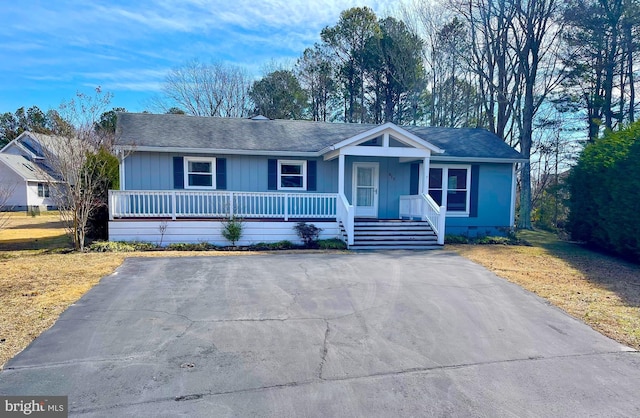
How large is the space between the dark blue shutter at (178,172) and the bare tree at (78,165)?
2188mm

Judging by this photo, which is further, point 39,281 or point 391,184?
point 391,184

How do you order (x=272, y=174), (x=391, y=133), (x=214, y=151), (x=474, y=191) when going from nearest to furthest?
(x=391, y=133) < (x=214, y=151) < (x=272, y=174) < (x=474, y=191)

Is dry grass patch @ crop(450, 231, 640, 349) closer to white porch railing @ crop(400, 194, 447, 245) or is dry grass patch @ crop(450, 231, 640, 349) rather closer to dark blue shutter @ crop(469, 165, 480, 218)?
white porch railing @ crop(400, 194, 447, 245)

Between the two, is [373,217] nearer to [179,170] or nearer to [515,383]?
[179,170]

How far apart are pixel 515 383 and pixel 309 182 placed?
34.8 feet

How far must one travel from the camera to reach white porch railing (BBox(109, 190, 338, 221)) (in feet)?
36.7

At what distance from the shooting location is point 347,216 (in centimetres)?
1109

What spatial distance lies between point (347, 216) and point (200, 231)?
15.1ft

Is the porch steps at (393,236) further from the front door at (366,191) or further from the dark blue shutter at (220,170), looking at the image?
the dark blue shutter at (220,170)

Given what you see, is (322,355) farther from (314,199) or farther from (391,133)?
(391,133)

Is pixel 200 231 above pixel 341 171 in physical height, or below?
below

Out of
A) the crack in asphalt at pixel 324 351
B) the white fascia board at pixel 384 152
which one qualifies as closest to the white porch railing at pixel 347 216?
the white fascia board at pixel 384 152

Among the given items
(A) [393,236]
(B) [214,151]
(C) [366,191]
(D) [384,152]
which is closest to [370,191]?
(C) [366,191]

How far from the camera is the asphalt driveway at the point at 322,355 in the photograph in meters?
3.06
